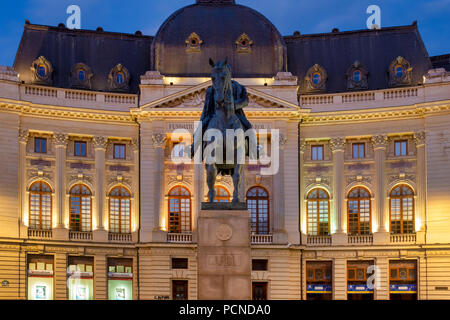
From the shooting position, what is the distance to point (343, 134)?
73875 millimetres

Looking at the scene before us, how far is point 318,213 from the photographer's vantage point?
2913 inches

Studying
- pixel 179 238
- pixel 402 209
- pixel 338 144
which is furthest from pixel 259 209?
pixel 402 209

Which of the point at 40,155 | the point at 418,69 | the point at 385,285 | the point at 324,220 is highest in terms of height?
the point at 418,69

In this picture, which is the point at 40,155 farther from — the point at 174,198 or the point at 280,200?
the point at 280,200

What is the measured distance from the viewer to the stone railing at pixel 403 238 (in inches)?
2795

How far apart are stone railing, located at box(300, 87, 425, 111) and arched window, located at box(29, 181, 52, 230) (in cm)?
1939

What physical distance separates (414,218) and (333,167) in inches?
273

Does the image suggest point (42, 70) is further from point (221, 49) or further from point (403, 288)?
point (403, 288)

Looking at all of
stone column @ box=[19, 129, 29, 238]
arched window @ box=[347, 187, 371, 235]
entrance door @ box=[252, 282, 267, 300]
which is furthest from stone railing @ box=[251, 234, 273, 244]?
stone column @ box=[19, 129, 29, 238]

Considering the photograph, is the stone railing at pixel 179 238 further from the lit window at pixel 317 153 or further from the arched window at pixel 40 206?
the lit window at pixel 317 153

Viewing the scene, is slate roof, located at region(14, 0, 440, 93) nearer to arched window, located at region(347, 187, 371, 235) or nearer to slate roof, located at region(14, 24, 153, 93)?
slate roof, located at region(14, 24, 153, 93)

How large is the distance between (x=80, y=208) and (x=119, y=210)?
9.31 feet
